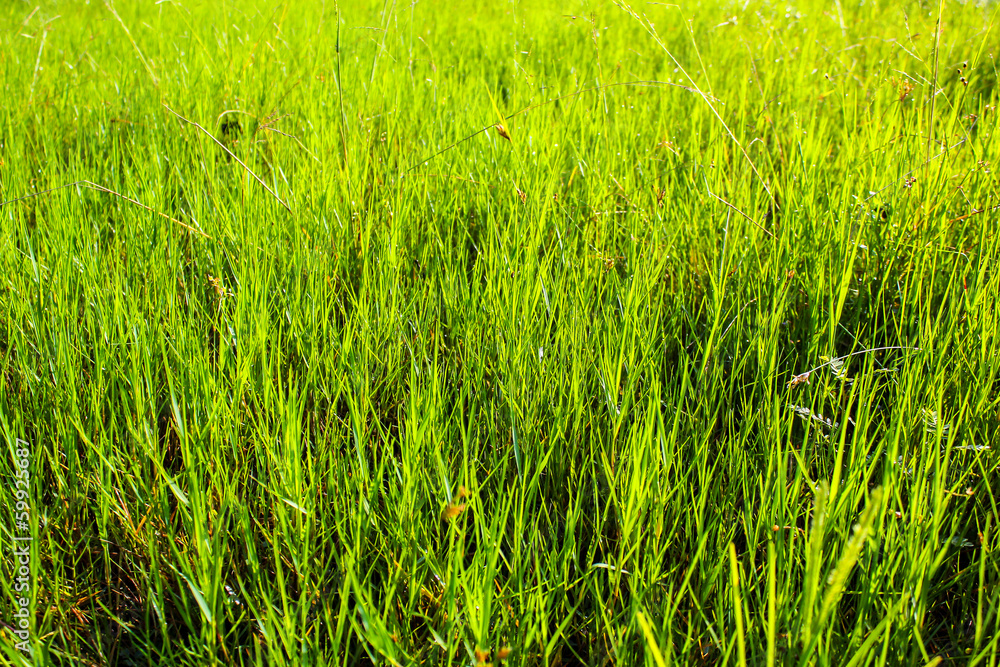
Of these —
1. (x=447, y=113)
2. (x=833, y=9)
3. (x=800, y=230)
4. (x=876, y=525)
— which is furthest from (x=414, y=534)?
(x=833, y=9)

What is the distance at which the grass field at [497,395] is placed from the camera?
0.77 metres

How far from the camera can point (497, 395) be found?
42.2 inches

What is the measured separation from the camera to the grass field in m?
0.77

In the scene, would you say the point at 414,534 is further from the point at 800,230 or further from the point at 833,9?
the point at 833,9

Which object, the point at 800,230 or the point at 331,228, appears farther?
the point at 331,228

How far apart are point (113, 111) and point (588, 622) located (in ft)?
7.66

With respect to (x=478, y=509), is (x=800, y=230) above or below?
above

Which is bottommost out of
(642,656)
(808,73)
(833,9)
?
(642,656)

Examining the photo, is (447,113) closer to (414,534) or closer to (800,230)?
(800,230)

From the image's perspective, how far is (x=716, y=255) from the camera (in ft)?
4.57

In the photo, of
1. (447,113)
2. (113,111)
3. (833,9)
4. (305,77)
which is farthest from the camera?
(833,9)

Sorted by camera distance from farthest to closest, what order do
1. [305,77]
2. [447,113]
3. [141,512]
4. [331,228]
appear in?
1. [305,77]
2. [447,113]
3. [331,228]
4. [141,512]

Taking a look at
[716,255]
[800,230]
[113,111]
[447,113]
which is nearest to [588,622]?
[716,255]

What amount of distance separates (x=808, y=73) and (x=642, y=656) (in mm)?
2571
